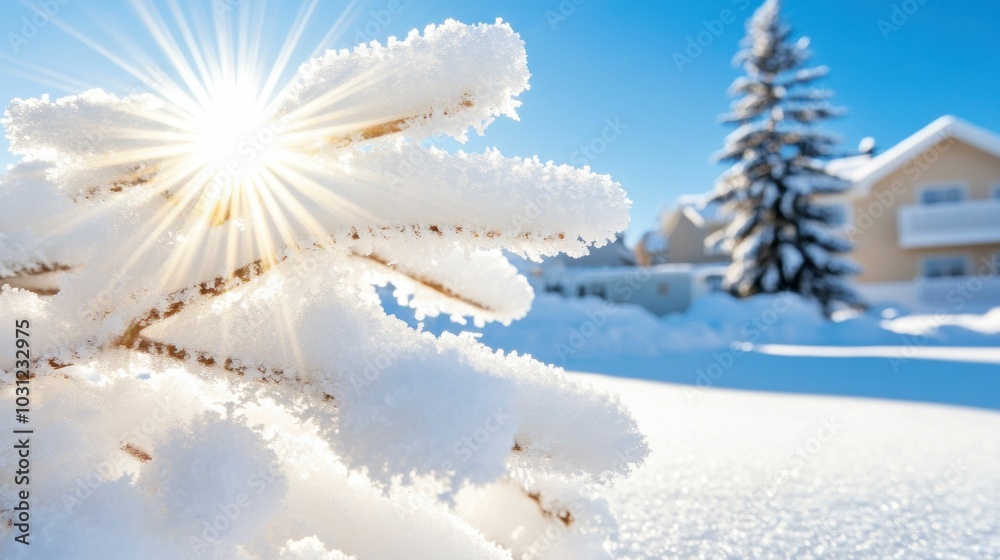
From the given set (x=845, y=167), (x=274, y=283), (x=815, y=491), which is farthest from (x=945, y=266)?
(x=274, y=283)

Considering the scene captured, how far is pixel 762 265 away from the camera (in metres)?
15.2

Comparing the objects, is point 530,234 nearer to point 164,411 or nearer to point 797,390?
point 164,411

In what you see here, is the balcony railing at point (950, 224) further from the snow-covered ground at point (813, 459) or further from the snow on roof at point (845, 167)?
the snow-covered ground at point (813, 459)

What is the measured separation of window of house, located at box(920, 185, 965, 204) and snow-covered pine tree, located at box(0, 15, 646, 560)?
2033cm

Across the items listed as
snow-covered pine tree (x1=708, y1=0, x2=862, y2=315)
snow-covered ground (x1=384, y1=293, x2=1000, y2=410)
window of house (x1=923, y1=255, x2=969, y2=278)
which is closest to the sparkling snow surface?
snow-covered ground (x1=384, y1=293, x2=1000, y2=410)

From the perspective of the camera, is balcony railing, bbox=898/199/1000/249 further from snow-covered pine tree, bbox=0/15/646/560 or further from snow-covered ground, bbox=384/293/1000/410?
snow-covered pine tree, bbox=0/15/646/560

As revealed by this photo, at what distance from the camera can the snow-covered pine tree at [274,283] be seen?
44cm

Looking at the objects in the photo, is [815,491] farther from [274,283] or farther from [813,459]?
[274,283]

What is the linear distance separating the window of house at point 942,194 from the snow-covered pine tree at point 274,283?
2033cm

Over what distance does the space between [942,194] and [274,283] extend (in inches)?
812

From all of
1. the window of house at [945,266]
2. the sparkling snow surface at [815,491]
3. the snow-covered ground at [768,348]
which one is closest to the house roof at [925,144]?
the window of house at [945,266]

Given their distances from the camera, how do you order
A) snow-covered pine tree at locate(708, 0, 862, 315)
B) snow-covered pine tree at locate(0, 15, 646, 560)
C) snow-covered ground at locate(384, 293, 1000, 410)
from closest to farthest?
snow-covered pine tree at locate(0, 15, 646, 560) < snow-covered ground at locate(384, 293, 1000, 410) < snow-covered pine tree at locate(708, 0, 862, 315)

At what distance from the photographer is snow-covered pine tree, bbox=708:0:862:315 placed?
577 inches

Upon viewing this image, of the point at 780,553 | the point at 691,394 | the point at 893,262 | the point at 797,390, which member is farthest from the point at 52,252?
the point at 893,262
